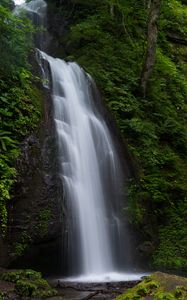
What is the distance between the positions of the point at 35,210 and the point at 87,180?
1.98 meters

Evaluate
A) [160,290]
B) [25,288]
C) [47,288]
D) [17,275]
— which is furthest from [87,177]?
[160,290]

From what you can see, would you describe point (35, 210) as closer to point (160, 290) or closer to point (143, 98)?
point (160, 290)

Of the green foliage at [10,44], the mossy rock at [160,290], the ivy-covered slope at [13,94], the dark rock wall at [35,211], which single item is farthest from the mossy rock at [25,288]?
the green foliage at [10,44]

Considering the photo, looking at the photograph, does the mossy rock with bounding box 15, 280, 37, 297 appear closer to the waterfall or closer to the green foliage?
the waterfall

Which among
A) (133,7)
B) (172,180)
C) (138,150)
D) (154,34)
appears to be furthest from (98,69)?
(133,7)

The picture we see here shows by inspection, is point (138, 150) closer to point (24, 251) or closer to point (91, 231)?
point (91, 231)

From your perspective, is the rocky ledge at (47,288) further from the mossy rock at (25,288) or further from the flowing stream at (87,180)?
the flowing stream at (87,180)

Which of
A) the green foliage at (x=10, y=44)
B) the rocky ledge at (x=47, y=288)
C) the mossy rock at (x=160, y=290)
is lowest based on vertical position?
the rocky ledge at (x=47, y=288)

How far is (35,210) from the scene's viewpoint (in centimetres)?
882

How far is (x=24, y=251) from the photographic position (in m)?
8.46

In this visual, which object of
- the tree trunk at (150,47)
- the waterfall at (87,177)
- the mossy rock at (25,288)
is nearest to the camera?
the mossy rock at (25,288)

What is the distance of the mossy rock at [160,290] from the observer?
362 centimetres

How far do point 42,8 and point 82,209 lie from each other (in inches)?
484

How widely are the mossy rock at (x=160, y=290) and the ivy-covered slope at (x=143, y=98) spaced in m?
A: 7.05
